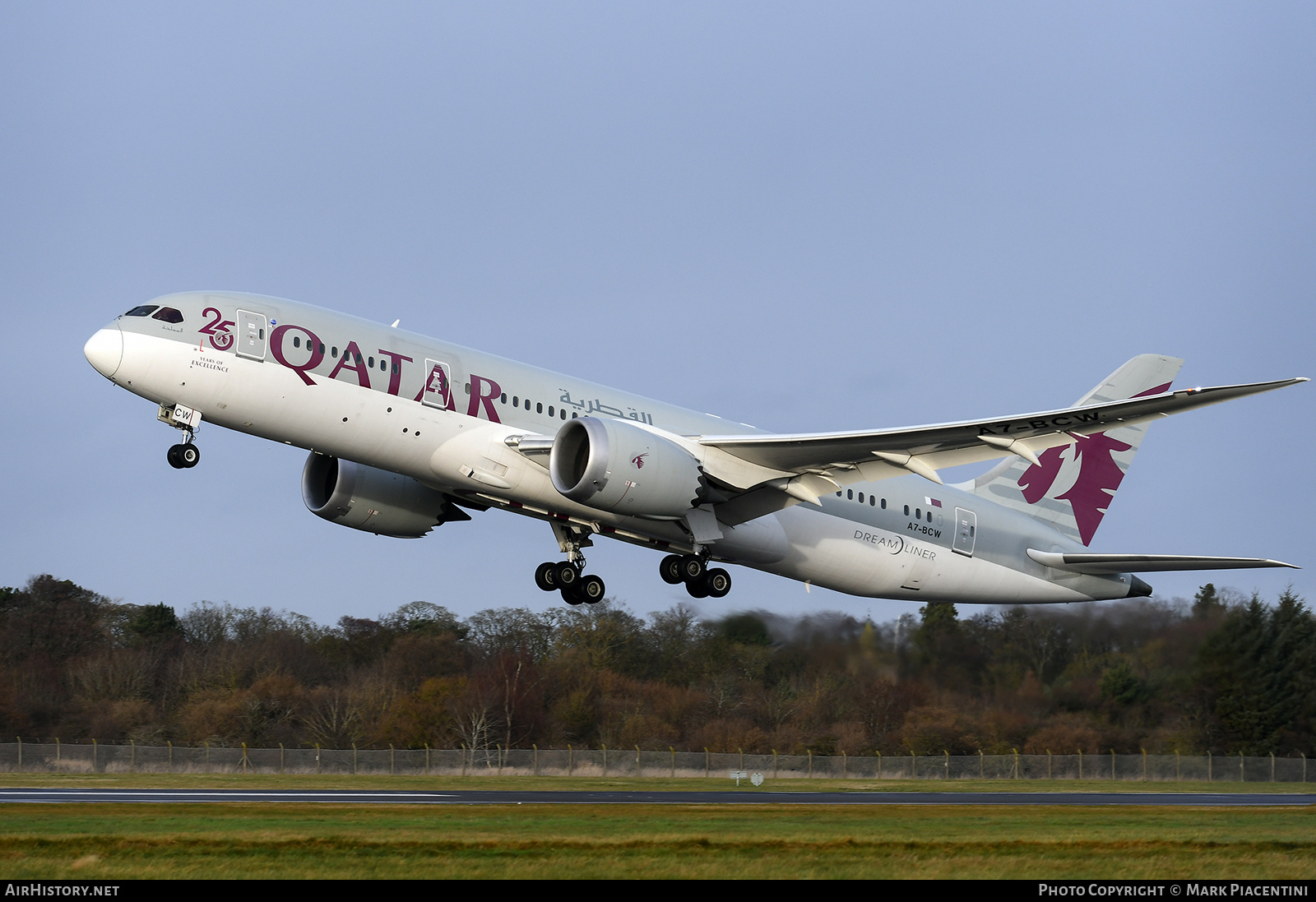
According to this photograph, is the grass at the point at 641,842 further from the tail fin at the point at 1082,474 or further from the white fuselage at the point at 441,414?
the tail fin at the point at 1082,474

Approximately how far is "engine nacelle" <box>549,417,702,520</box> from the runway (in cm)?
638

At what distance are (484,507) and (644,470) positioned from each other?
6265 millimetres

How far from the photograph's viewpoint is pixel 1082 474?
40.6 metres

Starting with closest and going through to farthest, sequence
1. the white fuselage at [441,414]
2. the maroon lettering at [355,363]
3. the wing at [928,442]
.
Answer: the wing at [928,442]
the white fuselage at [441,414]
the maroon lettering at [355,363]

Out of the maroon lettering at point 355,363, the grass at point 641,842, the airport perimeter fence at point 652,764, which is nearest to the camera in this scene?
the grass at point 641,842

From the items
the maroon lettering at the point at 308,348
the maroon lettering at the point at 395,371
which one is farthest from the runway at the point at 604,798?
the maroon lettering at the point at 308,348

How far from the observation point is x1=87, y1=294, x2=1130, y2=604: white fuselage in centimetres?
2789

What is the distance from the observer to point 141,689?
58438 mm

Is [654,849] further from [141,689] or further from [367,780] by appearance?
[141,689]

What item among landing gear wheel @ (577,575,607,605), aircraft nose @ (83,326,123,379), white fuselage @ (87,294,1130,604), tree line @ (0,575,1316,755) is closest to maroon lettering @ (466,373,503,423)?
white fuselage @ (87,294,1130,604)

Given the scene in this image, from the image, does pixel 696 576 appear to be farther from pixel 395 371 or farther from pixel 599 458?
pixel 395 371

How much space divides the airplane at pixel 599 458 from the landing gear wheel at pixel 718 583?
5 centimetres

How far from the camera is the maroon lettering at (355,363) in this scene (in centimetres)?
2873

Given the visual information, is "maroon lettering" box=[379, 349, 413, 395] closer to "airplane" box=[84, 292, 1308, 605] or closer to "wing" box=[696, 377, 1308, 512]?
"airplane" box=[84, 292, 1308, 605]
